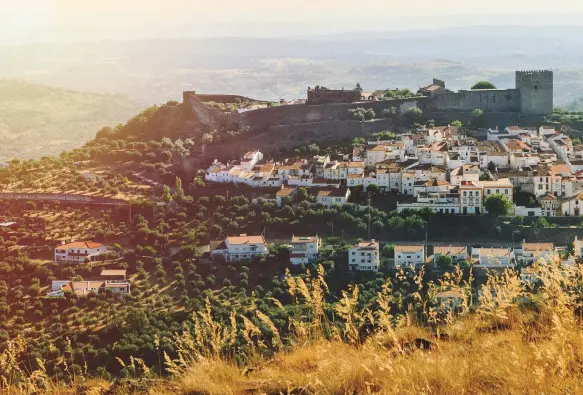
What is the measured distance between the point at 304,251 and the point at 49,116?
40289 mm

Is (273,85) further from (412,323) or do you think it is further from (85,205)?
(412,323)

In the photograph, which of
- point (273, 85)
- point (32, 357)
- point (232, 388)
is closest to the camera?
point (232, 388)

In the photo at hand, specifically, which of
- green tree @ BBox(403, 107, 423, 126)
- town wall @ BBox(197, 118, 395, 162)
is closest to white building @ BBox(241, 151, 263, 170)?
town wall @ BBox(197, 118, 395, 162)

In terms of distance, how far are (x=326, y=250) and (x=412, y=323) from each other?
44.9ft

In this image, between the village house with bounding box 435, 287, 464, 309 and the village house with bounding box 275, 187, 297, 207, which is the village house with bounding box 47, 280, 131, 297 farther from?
the village house with bounding box 435, 287, 464, 309

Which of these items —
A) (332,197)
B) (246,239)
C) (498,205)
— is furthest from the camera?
(332,197)

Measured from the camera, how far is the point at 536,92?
29.7 m

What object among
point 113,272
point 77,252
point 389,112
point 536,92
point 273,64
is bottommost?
point 113,272

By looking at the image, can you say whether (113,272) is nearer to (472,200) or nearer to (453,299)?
(472,200)

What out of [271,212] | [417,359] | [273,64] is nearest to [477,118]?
[271,212]

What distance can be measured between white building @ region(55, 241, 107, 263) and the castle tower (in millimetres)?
15923

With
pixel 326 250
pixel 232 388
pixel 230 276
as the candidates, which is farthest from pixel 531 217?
pixel 232 388

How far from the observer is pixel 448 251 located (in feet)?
63.0

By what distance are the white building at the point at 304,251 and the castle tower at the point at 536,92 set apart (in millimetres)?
12897
